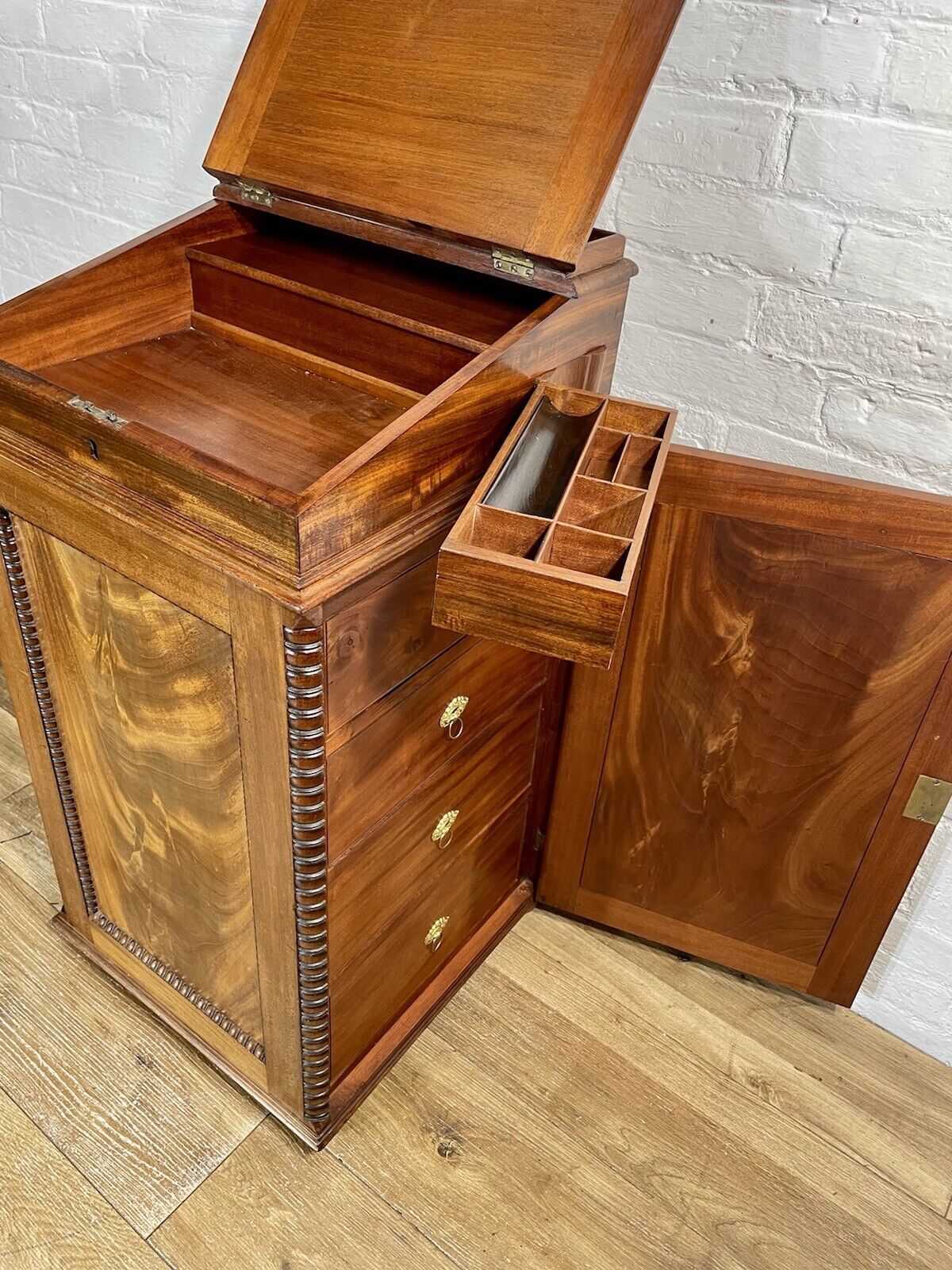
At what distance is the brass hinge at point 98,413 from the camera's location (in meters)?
0.85

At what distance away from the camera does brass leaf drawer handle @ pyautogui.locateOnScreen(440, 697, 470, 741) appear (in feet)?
3.64

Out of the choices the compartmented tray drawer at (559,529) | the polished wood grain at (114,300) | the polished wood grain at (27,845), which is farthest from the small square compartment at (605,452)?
the polished wood grain at (27,845)

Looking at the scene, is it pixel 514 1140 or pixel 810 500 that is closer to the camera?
pixel 810 500

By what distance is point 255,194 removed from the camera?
1.10m

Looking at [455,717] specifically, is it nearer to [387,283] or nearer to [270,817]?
[270,817]

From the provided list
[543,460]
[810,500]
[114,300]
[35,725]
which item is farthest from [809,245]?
[35,725]

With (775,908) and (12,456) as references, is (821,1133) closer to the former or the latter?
(775,908)

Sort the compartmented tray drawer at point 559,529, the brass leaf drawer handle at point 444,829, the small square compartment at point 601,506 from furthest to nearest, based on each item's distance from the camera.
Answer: the brass leaf drawer handle at point 444,829 → the small square compartment at point 601,506 → the compartmented tray drawer at point 559,529

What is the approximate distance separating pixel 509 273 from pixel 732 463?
32 centimetres

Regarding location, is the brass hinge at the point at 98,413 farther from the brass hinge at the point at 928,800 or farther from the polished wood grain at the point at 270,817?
Result: the brass hinge at the point at 928,800

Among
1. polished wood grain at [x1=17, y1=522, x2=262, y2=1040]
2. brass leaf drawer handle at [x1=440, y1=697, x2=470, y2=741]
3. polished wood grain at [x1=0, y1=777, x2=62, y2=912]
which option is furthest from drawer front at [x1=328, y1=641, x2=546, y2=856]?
polished wood grain at [x1=0, y1=777, x2=62, y2=912]

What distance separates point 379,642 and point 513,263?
393 millimetres

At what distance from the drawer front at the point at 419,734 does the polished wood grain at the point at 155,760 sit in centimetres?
11

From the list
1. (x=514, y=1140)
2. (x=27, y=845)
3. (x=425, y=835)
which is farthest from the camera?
(x=27, y=845)
